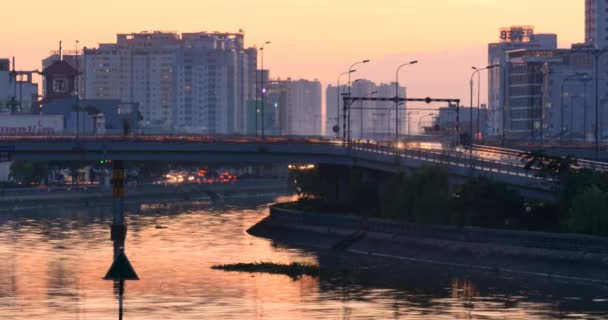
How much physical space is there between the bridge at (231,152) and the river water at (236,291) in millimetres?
8753

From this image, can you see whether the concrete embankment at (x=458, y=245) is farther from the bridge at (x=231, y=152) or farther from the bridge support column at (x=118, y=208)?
the bridge support column at (x=118, y=208)

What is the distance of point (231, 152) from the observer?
499 ft

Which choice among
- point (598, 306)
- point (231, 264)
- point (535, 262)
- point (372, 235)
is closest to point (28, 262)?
point (231, 264)

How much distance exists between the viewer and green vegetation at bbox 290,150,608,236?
4486 inches

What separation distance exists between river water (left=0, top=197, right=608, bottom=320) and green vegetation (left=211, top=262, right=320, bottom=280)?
143cm

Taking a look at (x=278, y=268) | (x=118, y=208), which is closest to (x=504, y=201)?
(x=278, y=268)

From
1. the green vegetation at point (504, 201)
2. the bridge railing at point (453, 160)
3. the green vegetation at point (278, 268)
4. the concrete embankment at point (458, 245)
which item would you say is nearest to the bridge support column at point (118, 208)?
the concrete embankment at point (458, 245)

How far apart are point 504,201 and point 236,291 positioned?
30.3 meters

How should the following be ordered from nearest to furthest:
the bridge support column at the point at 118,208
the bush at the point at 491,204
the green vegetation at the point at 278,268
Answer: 1. the green vegetation at the point at 278,268
2. the bush at the point at 491,204
3. the bridge support column at the point at 118,208

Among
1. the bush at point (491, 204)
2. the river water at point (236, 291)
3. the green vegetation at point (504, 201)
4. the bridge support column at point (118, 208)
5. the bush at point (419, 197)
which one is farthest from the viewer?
the bridge support column at point (118, 208)

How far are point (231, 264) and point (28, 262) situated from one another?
16.1 m

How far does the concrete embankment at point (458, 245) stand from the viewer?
108m

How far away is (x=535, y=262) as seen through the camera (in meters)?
112

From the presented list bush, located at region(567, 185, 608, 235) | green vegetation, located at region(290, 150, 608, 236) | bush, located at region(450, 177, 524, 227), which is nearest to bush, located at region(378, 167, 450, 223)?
green vegetation, located at region(290, 150, 608, 236)
